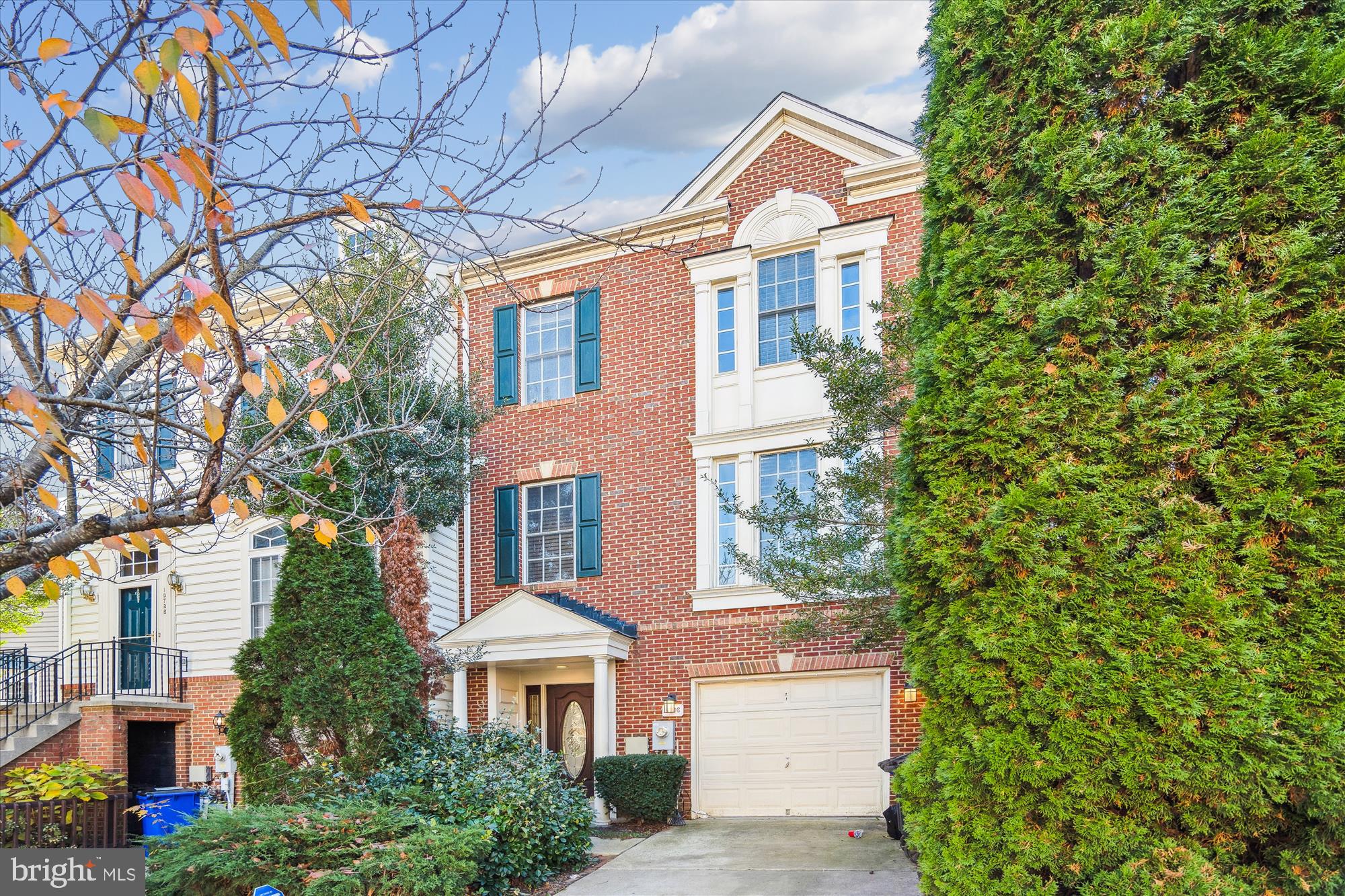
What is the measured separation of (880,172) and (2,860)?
462 inches

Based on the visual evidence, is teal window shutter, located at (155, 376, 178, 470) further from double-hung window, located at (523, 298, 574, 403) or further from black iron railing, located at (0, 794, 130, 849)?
double-hung window, located at (523, 298, 574, 403)

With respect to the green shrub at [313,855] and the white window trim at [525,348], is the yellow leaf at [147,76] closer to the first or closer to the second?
the green shrub at [313,855]

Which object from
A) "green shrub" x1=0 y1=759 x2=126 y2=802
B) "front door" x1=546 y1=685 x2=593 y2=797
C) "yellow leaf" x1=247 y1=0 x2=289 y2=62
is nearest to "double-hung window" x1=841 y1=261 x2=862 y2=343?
"front door" x1=546 y1=685 x2=593 y2=797

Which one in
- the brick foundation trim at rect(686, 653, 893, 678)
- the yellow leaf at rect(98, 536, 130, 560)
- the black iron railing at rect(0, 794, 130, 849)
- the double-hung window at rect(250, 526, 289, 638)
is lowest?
the black iron railing at rect(0, 794, 130, 849)

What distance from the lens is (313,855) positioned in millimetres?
7621

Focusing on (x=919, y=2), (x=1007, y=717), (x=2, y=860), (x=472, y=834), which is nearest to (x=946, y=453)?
(x=1007, y=717)

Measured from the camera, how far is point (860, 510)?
10359mm

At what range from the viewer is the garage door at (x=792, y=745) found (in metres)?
12.8

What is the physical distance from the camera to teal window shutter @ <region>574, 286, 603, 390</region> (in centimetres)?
1486

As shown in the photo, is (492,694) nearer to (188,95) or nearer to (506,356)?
(506,356)

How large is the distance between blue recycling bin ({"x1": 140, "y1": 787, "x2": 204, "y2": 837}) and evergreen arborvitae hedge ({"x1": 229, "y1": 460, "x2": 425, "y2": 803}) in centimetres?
192

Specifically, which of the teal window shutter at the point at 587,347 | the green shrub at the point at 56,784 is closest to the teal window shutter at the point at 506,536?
the teal window shutter at the point at 587,347

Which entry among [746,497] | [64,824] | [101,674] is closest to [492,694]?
[746,497]

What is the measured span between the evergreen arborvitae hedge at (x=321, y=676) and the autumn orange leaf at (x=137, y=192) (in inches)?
306
